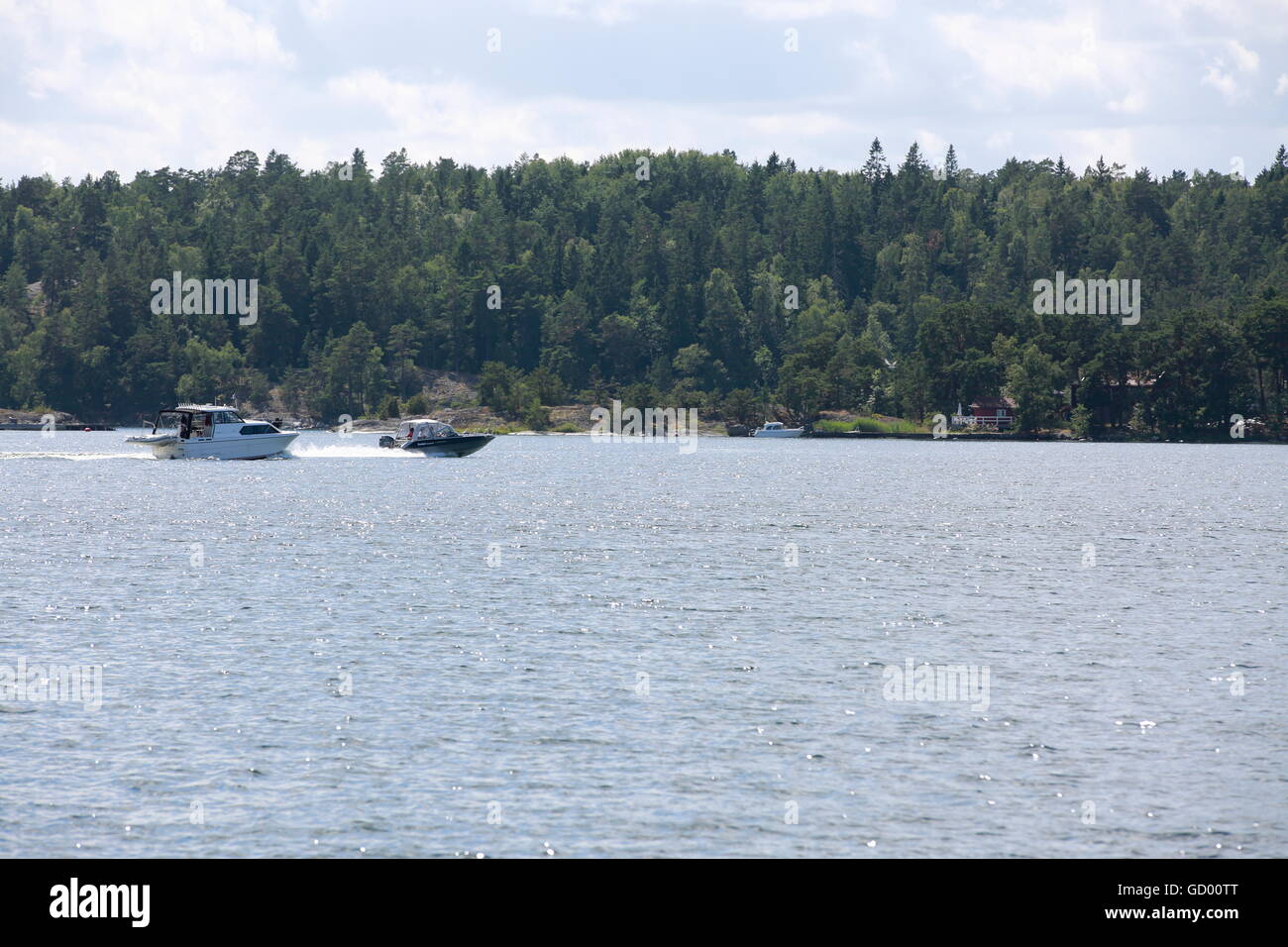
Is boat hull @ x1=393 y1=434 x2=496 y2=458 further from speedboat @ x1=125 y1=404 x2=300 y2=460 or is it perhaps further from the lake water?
the lake water

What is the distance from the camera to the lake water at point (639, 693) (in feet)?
79.1

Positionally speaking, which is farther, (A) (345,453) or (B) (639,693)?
(A) (345,453)

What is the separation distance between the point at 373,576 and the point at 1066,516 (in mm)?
53686

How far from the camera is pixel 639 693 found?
34344mm

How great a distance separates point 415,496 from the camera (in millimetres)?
109062

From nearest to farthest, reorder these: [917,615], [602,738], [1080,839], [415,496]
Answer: [1080,839]
[602,738]
[917,615]
[415,496]

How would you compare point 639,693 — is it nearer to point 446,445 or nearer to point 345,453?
point 446,445

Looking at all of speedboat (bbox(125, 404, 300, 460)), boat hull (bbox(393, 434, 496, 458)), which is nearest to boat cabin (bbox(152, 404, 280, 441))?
speedboat (bbox(125, 404, 300, 460))

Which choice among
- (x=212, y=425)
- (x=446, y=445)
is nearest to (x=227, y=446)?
(x=212, y=425)

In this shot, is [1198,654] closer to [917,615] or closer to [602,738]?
[917,615]

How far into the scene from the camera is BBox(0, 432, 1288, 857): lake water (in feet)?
79.1
